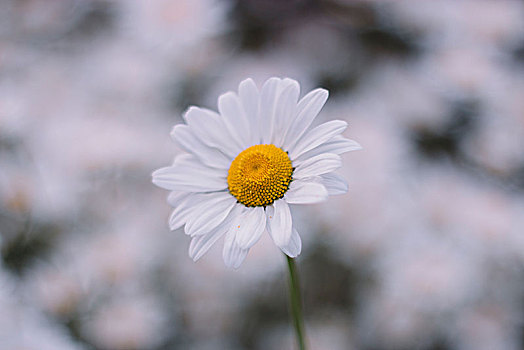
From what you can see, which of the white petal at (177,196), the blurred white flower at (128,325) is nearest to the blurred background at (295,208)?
the blurred white flower at (128,325)

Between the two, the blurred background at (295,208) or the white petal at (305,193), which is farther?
the blurred background at (295,208)

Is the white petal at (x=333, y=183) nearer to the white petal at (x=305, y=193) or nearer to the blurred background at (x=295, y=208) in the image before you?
the white petal at (x=305, y=193)

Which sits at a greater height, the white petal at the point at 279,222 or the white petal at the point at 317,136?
the white petal at the point at 317,136

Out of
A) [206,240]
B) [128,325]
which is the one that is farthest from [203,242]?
[128,325]

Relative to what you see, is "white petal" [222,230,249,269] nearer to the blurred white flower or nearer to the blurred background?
the blurred background

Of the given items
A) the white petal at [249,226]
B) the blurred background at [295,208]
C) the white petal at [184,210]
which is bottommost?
the white petal at [249,226]

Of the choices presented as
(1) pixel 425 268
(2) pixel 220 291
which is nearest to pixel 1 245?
(2) pixel 220 291

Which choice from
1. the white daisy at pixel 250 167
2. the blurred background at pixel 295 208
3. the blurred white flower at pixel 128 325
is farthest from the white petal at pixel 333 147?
the blurred white flower at pixel 128 325

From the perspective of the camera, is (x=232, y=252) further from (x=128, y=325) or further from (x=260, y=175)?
(x=128, y=325)
